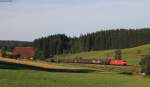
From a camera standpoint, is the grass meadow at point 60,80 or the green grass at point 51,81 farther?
the grass meadow at point 60,80

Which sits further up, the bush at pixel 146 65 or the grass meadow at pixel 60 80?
the bush at pixel 146 65

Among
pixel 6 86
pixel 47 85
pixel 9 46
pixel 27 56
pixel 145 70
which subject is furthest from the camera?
pixel 9 46

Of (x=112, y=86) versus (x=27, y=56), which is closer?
(x=112, y=86)

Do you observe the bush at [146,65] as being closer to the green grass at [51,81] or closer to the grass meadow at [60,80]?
the grass meadow at [60,80]

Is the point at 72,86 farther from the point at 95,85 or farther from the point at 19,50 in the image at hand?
the point at 19,50

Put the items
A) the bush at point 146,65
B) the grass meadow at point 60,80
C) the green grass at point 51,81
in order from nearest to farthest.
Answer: the green grass at point 51,81, the grass meadow at point 60,80, the bush at point 146,65

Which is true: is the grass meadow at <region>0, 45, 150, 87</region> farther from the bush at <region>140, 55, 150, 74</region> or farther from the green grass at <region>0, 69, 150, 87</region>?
the bush at <region>140, 55, 150, 74</region>

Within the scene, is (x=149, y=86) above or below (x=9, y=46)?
below

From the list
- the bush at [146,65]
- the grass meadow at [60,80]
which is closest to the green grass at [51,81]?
the grass meadow at [60,80]

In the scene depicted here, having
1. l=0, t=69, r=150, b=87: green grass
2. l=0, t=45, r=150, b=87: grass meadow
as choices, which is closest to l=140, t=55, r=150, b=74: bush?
l=0, t=45, r=150, b=87: grass meadow

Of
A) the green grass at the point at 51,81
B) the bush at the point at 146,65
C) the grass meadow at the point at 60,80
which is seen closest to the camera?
the green grass at the point at 51,81

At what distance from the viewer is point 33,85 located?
2050cm

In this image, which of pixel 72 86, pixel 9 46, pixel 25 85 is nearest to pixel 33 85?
pixel 25 85

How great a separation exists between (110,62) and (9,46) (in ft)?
285
